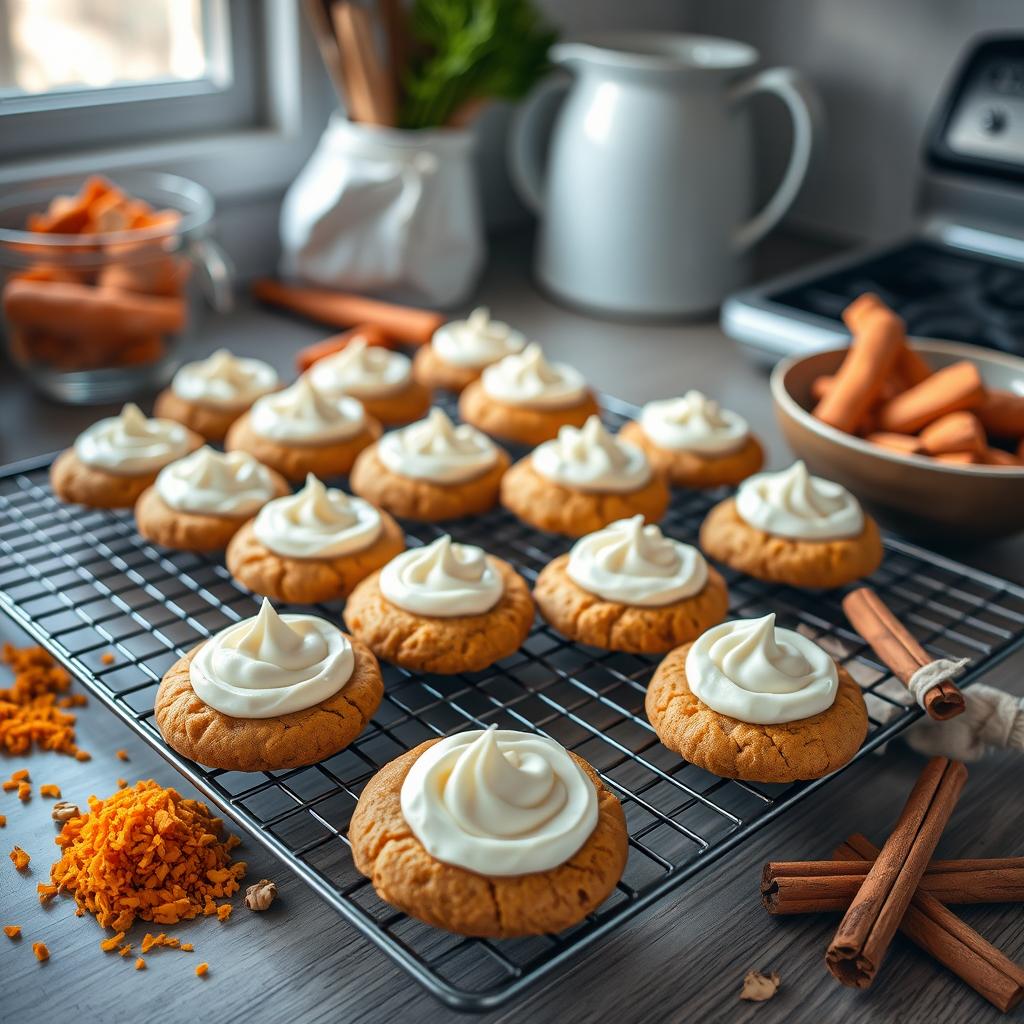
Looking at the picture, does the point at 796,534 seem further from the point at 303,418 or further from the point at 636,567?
the point at 303,418

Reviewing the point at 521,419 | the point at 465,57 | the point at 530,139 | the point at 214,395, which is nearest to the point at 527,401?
the point at 521,419

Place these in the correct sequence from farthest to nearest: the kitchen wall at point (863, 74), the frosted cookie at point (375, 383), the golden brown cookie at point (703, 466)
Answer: the kitchen wall at point (863, 74), the frosted cookie at point (375, 383), the golden brown cookie at point (703, 466)

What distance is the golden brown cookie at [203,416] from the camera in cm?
140

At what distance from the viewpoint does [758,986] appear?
79cm

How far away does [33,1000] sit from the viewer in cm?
76

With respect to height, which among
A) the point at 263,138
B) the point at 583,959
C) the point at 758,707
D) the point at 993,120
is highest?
the point at 993,120

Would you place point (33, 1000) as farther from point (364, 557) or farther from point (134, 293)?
point (134, 293)

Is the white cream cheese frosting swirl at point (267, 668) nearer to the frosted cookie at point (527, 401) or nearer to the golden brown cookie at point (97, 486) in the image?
the golden brown cookie at point (97, 486)

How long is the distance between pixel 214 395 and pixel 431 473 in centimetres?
32

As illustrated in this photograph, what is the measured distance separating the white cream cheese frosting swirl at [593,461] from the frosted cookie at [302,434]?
0.22 m

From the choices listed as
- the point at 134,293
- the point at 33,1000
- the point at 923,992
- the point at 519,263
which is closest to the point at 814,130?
the point at 519,263

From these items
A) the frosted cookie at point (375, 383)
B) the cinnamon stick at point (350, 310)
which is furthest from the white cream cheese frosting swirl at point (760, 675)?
the cinnamon stick at point (350, 310)

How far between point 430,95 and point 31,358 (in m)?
0.69

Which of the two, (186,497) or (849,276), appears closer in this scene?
(186,497)
